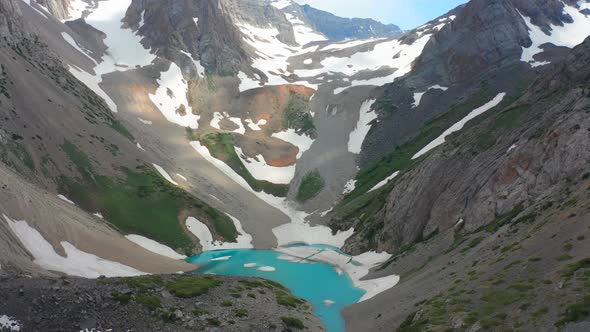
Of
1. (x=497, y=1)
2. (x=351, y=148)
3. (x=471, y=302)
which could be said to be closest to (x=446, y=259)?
(x=471, y=302)

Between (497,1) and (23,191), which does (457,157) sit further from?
(497,1)

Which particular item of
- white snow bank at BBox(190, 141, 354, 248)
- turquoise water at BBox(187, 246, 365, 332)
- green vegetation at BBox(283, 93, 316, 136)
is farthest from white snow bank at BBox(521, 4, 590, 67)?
turquoise water at BBox(187, 246, 365, 332)

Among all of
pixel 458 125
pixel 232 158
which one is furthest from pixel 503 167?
pixel 232 158

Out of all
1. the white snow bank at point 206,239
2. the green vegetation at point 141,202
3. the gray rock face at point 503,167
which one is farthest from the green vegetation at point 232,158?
the gray rock face at point 503,167

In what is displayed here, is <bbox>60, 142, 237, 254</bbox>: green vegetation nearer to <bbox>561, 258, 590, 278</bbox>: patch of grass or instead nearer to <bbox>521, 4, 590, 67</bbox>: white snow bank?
<bbox>561, 258, 590, 278</bbox>: patch of grass

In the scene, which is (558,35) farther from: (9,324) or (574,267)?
(9,324)

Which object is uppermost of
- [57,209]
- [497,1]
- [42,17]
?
[42,17]
